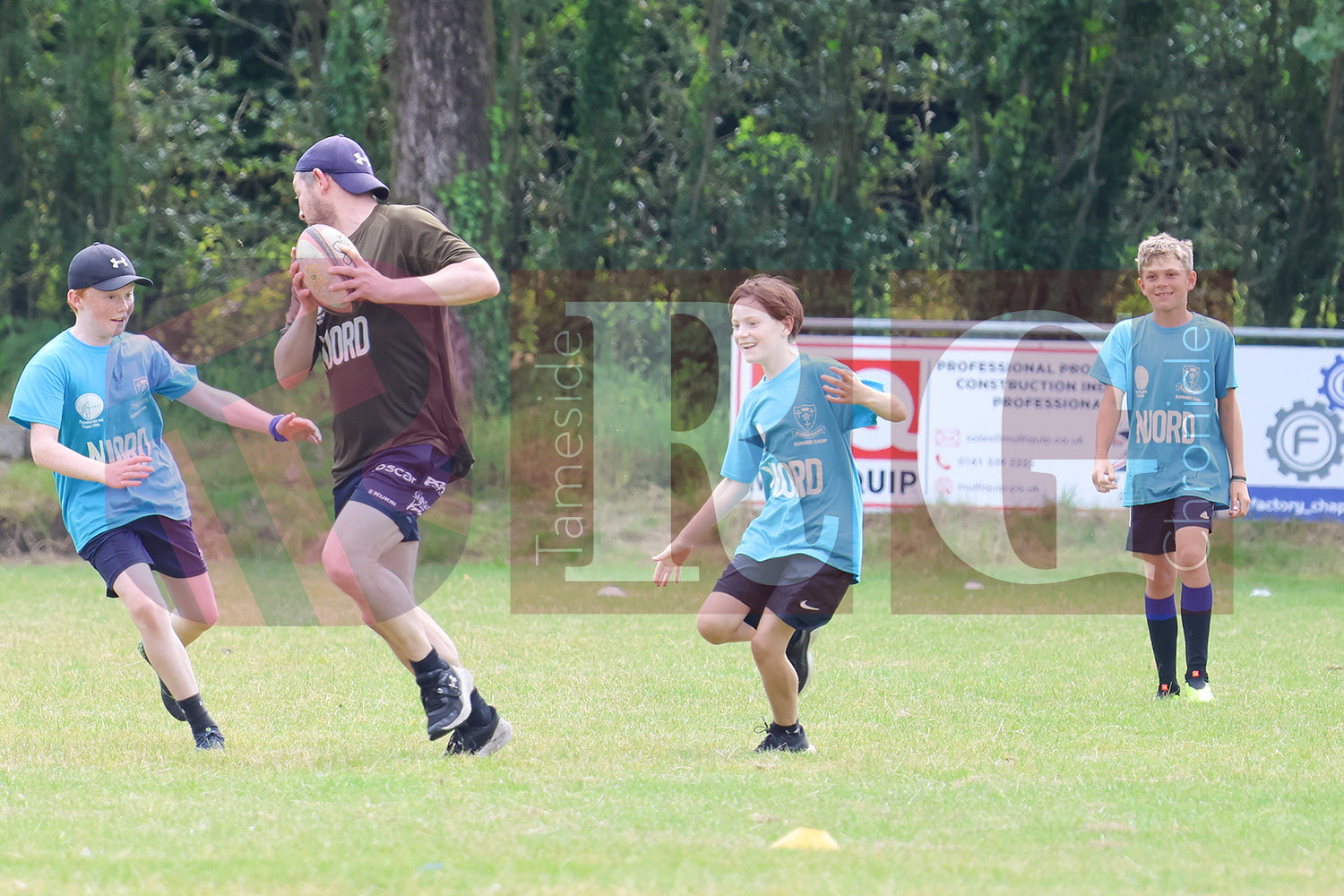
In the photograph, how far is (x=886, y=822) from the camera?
4285 millimetres

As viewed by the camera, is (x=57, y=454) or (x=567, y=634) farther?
(x=567, y=634)

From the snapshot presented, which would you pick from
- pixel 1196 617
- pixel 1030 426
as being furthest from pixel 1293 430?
pixel 1196 617

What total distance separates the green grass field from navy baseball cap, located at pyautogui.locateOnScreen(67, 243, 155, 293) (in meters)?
1.79

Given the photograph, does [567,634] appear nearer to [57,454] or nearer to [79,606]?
[79,606]

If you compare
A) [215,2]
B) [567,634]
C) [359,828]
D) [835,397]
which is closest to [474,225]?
[567,634]

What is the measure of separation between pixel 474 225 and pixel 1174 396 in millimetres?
9139

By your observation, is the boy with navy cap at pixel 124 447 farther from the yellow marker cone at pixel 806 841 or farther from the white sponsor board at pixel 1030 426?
the white sponsor board at pixel 1030 426

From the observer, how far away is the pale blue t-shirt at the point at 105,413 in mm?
5637

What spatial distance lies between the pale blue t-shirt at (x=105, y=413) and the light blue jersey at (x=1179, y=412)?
437 cm

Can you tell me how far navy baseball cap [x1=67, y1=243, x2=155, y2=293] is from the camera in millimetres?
5707

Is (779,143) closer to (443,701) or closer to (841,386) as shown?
(841,386)

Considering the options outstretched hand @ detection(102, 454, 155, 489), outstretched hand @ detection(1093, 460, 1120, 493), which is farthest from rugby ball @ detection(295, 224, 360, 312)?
outstretched hand @ detection(1093, 460, 1120, 493)

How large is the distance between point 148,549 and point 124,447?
0.42 meters

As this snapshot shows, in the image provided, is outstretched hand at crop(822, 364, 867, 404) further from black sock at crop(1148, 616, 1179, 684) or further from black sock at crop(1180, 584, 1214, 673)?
black sock at crop(1180, 584, 1214, 673)
